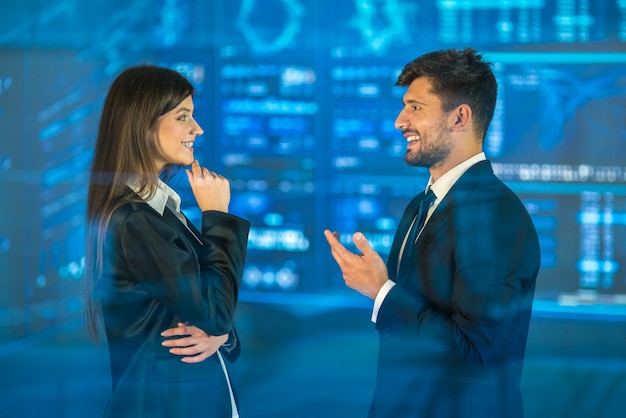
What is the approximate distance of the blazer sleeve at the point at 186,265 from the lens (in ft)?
4.41

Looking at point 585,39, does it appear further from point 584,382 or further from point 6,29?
point 6,29

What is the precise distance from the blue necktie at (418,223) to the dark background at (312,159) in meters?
0.25

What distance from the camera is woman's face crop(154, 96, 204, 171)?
1.45 metres

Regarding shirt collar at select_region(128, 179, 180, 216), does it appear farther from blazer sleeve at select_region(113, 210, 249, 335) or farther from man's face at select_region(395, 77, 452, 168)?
man's face at select_region(395, 77, 452, 168)

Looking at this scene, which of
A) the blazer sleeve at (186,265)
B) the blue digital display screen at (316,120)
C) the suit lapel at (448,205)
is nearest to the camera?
the blazer sleeve at (186,265)

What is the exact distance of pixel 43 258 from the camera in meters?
1.96

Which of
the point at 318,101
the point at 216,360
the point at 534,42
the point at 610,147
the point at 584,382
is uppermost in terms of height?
the point at 534,42

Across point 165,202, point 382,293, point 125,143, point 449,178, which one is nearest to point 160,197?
point 165,202

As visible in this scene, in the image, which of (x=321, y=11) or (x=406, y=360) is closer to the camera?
(x=406, y=360)

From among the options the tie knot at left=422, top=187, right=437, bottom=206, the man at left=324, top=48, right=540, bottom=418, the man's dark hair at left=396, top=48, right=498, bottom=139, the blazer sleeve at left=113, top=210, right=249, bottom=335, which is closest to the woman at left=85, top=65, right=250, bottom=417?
the blazer sleeve at left=113, top=210, right=249, bottom=335

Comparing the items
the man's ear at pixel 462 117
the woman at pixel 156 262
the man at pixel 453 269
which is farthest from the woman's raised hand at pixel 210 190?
the man's ear at pixel 462 117

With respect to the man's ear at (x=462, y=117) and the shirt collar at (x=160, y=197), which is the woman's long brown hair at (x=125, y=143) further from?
the man's ear at (x=462, y=117)

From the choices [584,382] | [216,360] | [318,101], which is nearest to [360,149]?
[318,101]

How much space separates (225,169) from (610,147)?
34.9 inches
